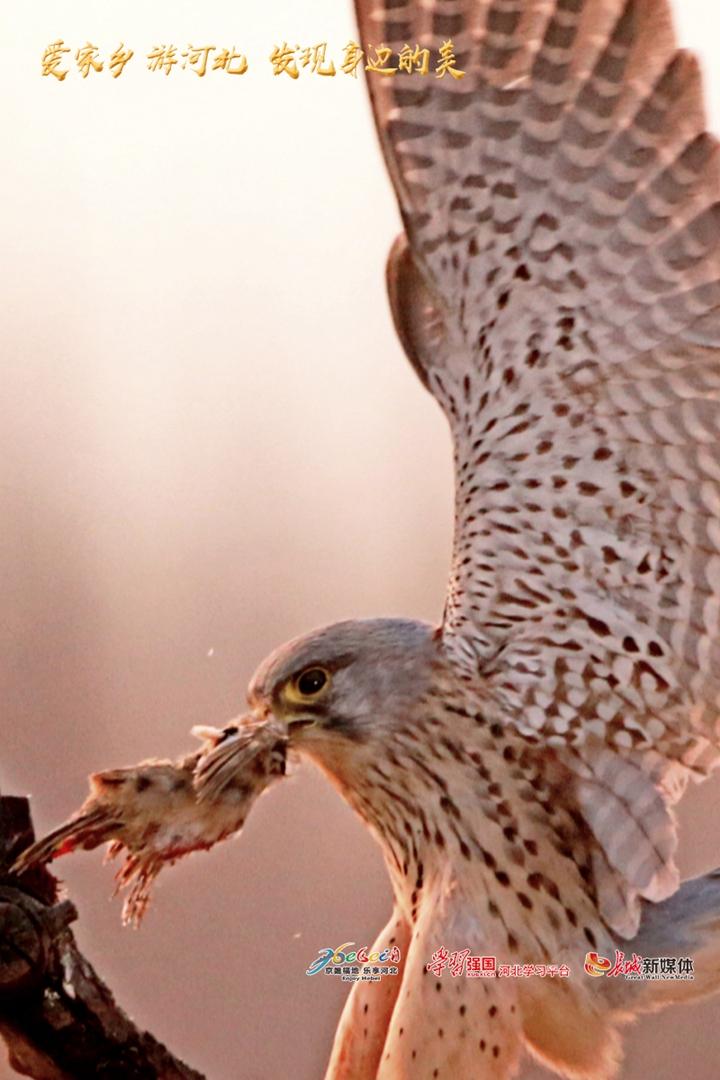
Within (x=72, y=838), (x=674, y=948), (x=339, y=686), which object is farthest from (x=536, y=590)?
(x=72, y=838)

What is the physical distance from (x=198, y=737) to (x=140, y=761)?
0.07 m

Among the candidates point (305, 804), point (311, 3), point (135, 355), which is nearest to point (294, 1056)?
point (305, 804)

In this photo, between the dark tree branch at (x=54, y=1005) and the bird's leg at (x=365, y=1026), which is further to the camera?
the bird's leg at (x=365, y=1026)

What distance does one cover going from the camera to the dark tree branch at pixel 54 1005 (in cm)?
100

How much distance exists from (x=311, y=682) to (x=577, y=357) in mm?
367

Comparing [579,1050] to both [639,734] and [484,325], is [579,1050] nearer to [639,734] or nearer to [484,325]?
[639,734]

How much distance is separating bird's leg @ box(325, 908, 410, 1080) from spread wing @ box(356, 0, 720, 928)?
0.24 m

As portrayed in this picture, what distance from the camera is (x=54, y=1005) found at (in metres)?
1.02

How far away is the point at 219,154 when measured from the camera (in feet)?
3.94

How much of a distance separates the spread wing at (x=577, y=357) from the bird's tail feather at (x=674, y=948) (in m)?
0.05

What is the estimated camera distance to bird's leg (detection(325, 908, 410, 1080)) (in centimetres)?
114

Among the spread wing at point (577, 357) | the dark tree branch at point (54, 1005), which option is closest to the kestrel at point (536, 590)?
the spread wing at point (577, 357)

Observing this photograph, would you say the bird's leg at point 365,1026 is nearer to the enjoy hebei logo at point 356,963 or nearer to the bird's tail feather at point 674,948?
the enjoy hebei logo at point 356,963

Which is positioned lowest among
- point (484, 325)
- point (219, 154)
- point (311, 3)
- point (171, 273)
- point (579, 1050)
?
point (579, 1050)
